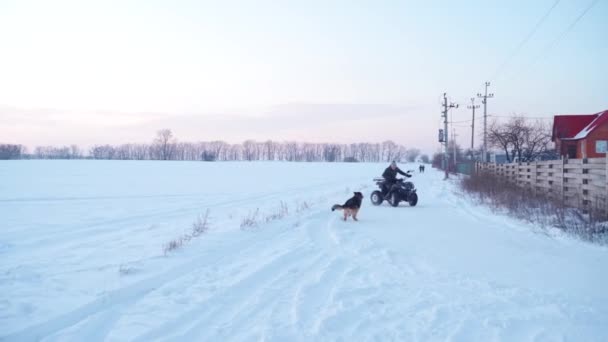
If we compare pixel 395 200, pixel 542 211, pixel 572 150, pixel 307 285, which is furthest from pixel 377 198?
pixel 572 150

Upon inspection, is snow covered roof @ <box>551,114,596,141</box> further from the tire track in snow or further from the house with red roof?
the tire track in snow

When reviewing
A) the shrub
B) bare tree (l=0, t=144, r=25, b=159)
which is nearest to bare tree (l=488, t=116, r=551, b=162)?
the shrub

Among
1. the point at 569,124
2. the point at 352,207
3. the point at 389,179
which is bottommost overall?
the point at 352,207

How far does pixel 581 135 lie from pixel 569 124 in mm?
6761

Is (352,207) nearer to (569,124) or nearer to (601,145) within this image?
(601,145)

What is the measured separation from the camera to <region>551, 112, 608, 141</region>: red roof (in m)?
38.4

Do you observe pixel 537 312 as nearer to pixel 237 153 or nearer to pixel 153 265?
pixel 153 265

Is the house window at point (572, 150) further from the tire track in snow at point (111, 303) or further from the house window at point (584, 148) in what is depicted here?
the tire track in snow at point (111, 303)

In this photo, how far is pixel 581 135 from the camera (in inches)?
1309

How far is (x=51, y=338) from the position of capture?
365cm

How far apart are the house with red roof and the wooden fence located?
65.5ft

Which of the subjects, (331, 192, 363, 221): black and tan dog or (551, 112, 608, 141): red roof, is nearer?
(331, 192, 363, 221): black and tan dog

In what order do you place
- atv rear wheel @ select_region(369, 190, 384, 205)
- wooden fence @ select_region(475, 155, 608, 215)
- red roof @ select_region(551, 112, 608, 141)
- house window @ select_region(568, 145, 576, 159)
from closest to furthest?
wooden fence @ select_region(475, 155, 608, 215) < atv rear wheel @ select_region(369, 190, 384, 205) < house window @ select_region(568, 145, 576, 159) < red roof @ select_region(551, 112, 608, 141)

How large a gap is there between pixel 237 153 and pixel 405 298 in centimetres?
15343
